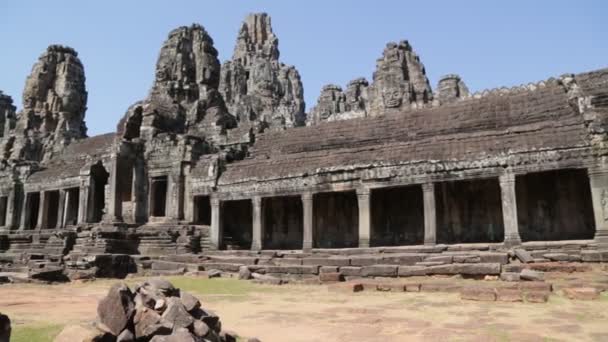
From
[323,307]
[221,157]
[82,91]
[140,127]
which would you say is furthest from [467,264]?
[82,91]

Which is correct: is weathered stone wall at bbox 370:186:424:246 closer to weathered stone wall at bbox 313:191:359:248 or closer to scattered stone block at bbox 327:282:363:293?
weathered stone wall at bbox 313:191:359:248

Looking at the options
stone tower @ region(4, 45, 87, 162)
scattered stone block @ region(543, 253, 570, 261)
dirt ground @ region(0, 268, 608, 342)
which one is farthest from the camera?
stone tower @ region(4, 45, 87, 162)

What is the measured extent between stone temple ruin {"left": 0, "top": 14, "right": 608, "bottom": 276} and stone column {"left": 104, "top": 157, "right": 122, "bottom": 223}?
0.07 m

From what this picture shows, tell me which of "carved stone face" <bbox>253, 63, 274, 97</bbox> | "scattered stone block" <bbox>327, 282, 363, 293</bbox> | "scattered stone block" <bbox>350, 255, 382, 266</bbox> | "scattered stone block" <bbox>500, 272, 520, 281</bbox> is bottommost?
"scattered stone block" <bbox>327, 282, 363, 293</bbox>

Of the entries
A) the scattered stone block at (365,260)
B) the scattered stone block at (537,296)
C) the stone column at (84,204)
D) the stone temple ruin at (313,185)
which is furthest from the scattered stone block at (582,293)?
the stone column at (84,204)

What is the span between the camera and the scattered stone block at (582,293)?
32.9 feet

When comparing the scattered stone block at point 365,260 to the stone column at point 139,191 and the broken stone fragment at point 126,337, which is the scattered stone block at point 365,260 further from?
the stone column at point 139,191

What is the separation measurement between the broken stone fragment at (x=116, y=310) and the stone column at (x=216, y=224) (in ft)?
51.4

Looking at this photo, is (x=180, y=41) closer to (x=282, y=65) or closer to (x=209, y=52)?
(x=209, y=52)

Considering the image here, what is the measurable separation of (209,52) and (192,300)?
28053 millimetres

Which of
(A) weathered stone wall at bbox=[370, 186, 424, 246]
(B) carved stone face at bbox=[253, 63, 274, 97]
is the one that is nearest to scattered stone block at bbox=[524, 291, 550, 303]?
(A) weathered stone wall at bbox=[370, 186, 424, 246]

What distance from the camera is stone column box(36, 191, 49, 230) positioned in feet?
97.2

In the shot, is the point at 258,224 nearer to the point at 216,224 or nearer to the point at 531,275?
the point at 216,224

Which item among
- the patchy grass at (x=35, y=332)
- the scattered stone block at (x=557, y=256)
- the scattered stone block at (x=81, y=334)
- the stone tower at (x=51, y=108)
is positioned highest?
the stone tower at (x=51, y=108)
